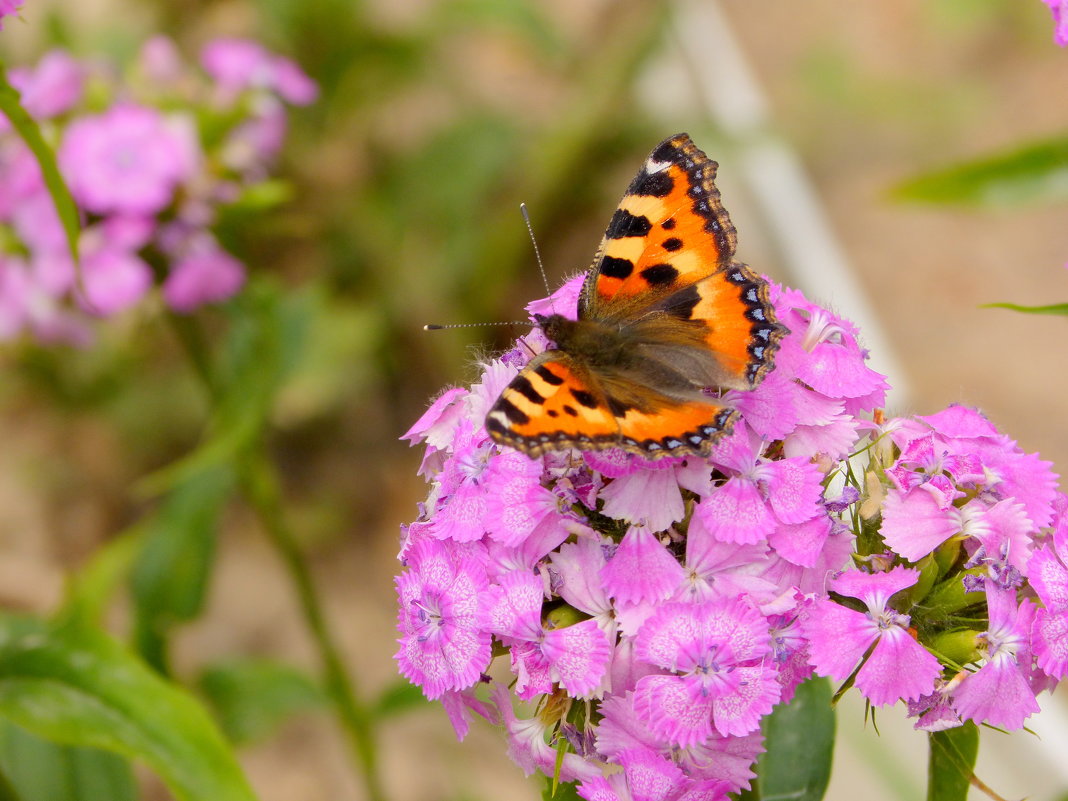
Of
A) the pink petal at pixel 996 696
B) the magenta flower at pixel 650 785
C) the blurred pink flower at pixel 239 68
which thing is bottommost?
the pink petal at pixel 996 696

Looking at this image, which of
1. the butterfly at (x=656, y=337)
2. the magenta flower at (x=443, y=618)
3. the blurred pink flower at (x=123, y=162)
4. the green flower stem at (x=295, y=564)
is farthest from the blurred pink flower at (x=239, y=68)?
the magenta flower at (x=443, y=618)

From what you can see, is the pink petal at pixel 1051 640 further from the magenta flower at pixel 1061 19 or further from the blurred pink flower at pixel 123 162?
the blurred pink flower at pixel 123 162

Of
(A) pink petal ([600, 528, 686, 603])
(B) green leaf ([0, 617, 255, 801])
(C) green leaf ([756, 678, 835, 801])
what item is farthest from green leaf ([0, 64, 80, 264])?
(C) green leaf ([756, 678, 835, 801])

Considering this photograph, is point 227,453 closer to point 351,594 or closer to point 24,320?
point 24,320

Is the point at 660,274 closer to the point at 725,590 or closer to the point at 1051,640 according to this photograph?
the point at 725,590

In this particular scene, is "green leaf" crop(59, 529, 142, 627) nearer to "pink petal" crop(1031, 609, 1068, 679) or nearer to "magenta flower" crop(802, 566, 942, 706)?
"magenta flower" crop(802, 566, 942, 706)

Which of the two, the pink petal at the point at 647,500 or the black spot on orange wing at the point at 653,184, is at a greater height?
the black spot on orange wing at the point at 653,184
